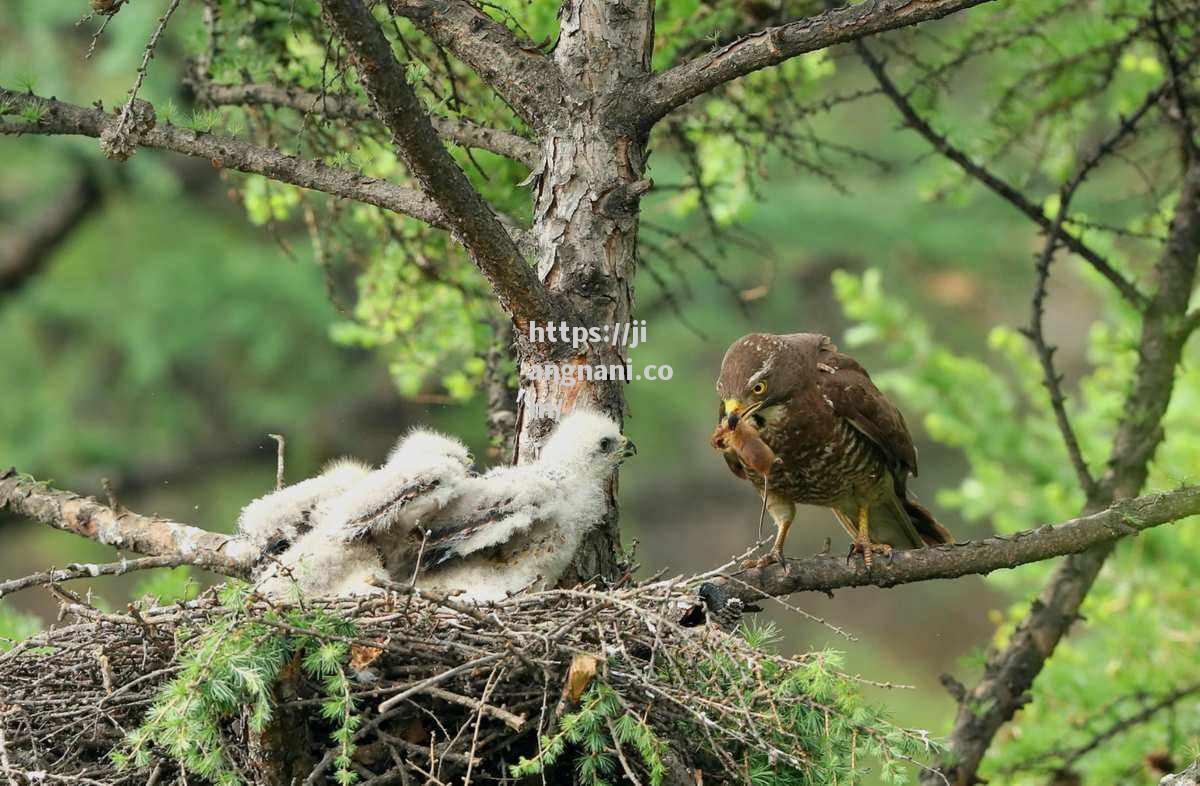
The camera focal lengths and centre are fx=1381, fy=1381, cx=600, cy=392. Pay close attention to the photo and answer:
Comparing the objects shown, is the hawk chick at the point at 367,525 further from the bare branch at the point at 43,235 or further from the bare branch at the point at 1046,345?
the bare branch at the point at 43,235

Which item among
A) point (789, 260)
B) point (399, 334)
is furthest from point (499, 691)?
point (789, 260)

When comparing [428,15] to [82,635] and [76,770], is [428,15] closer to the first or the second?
[82,635]

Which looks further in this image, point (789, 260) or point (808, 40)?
point (789, 260)

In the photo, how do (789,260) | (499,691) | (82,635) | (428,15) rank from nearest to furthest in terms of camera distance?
(499,691)
(82,635)
(428,15)
(789,260)

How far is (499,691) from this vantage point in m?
3.41

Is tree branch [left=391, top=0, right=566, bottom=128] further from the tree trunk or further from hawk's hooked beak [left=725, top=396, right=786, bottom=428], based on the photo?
hawk's hooked beak [left=725, top=396, right=786, bottom=428]

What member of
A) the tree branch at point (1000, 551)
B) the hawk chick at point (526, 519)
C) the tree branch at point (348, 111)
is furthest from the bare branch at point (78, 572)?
the tree branch at point (1000, 551)

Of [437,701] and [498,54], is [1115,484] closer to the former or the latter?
[498,54]

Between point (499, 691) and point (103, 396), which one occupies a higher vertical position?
point (103, 396)

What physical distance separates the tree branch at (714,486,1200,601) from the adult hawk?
32 cm

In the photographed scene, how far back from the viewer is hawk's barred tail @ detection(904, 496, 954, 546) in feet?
17.2

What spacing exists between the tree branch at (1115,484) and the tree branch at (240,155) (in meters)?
2.84

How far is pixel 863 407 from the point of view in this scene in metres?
5.04

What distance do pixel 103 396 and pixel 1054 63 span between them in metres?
9.49
